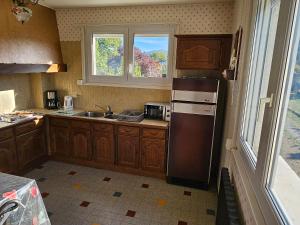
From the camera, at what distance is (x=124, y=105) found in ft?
11.5

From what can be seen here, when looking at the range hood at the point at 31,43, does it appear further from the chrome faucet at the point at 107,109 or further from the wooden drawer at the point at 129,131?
the wooden drawer at the point at 129,131

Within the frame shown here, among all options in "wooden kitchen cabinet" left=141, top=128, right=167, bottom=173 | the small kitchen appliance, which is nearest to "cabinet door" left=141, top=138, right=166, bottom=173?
"wooden kitchen cabinet" left=141, top=128, right=167, bottom=173

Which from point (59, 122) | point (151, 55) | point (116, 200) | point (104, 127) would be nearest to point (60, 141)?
point (59, 122)

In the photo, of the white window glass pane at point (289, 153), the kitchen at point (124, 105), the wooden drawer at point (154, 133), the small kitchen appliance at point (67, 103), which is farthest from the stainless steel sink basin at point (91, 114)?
the white window glass pane at point (289, 153)

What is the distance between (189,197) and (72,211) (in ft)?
4.76

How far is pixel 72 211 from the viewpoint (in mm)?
2330

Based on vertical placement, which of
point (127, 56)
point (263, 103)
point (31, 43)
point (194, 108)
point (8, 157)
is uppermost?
point (31, 43)

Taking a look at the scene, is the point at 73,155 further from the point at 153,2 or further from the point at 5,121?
the point at 153,2

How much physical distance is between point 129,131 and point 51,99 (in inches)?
66.4

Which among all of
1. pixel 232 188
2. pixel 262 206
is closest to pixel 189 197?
pixel 232 188

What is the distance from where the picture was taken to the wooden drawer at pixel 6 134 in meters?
2.62

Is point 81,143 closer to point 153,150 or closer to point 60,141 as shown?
point 60,141

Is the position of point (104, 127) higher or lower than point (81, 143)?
higher

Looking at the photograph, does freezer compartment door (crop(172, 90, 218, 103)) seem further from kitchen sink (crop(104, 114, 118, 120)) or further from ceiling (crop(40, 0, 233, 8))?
ceiling (crop(40, 0, 233, 8))
